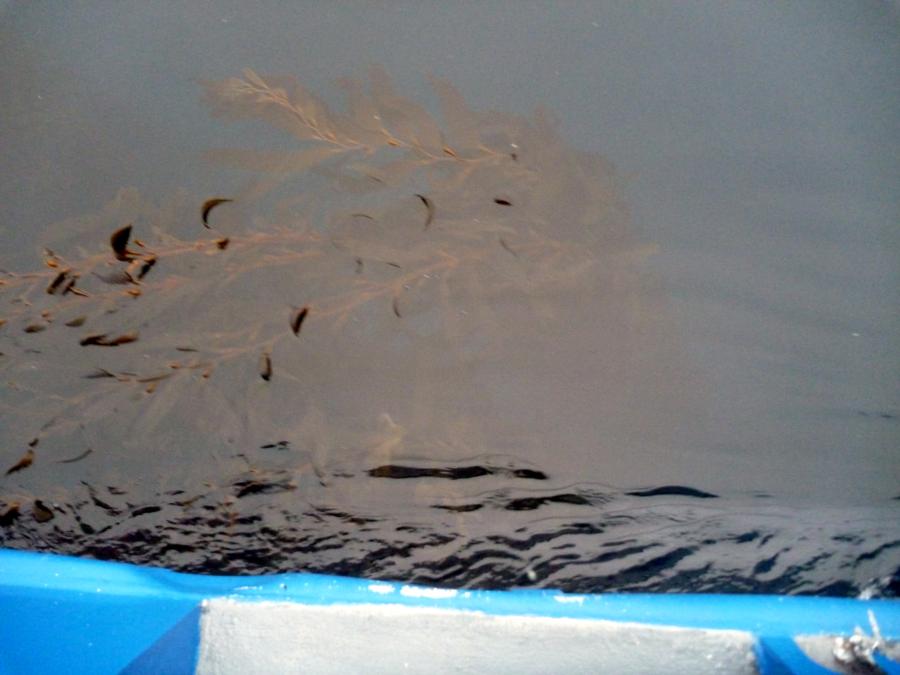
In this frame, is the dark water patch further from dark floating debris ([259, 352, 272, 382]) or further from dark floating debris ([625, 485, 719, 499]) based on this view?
dark floating debris ([259, 352, 272, 382])

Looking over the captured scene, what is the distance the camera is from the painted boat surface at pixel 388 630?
0.71 m

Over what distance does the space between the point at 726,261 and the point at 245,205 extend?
0.67 m

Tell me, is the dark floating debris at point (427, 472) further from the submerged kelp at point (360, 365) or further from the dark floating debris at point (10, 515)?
the dark floating debris at point (10, 515)

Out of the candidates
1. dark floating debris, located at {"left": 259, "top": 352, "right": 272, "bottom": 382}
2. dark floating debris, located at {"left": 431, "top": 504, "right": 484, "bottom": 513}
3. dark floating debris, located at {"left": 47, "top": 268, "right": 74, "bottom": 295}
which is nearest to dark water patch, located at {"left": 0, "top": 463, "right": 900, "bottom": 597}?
dark floating debris, located at {"left": 431, "top": 504, "right": 484, "bottom": 513}

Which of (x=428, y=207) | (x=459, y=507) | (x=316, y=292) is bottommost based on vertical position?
(x=459, y=507)

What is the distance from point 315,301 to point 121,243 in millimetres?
279

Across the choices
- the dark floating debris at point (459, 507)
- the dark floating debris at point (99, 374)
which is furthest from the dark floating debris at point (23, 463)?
the dark floating debris at point (459, 507)

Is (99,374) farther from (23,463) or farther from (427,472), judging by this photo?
(427,472)

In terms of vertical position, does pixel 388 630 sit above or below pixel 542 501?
below

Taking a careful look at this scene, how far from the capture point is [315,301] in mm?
899

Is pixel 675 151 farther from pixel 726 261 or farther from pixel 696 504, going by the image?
pixel 696 504

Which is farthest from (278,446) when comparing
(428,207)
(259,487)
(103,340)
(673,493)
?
(673,493)

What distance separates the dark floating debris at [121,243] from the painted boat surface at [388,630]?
1.32 ft

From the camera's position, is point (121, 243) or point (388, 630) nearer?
point (388, 630)
